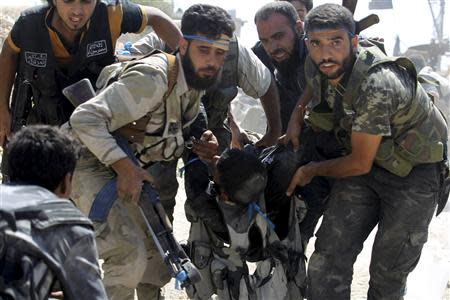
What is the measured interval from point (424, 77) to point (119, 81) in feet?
6.34

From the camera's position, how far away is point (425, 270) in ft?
21.5

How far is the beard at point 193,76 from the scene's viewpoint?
13.6 feet

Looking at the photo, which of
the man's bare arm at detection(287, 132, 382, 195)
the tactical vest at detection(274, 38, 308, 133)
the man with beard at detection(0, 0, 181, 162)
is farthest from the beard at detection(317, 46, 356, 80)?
the man with beard at detection(0, 0, 181, 162)

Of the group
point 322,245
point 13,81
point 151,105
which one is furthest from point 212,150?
point 13,81

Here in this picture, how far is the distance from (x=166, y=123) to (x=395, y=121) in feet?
4.01

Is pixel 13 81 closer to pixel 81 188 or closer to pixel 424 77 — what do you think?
pixel 81 188

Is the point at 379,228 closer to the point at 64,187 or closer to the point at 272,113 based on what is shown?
the point at 272,113

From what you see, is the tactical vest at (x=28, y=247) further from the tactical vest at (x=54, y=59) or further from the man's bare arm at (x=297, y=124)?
the man's bare arm at (x=297, y=124)

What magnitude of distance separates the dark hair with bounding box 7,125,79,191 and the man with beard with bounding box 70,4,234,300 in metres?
1.05

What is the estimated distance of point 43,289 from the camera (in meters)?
2.62

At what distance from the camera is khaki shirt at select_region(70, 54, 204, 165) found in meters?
3.87

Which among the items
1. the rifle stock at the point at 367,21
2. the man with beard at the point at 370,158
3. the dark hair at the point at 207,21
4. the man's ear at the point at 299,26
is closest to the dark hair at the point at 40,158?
the dark hair at the point at 207,21

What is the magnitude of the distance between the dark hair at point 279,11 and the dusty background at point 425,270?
2100 millimetres

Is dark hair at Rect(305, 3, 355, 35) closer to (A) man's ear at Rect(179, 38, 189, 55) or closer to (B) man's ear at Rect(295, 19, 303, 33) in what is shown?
(A) man's ear at Rect(179, 38, 189, 55)
